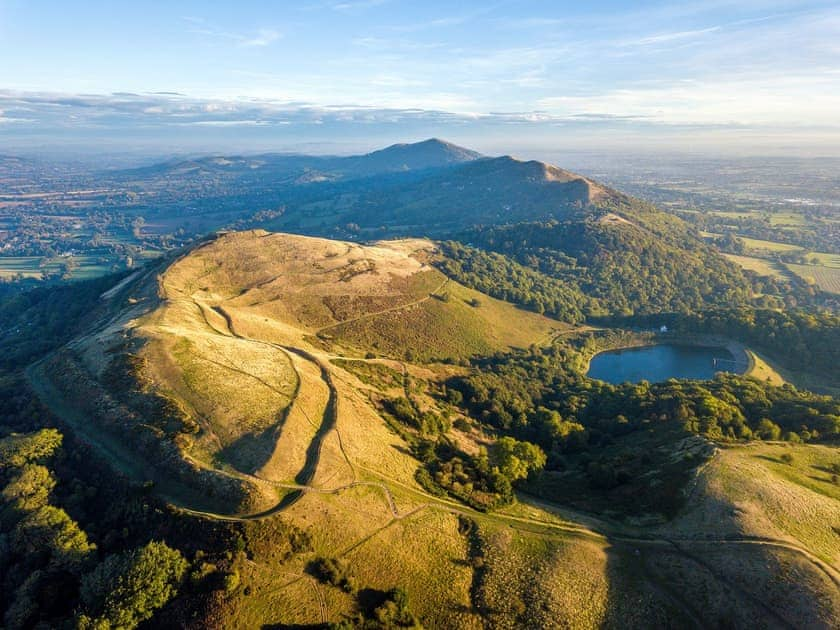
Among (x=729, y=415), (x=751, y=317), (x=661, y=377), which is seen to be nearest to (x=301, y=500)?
(x=729, y=415)

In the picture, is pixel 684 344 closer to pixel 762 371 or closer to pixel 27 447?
pixel 762 371

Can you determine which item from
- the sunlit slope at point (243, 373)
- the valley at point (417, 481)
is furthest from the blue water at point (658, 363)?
the sunlit slope at point (243, 373)

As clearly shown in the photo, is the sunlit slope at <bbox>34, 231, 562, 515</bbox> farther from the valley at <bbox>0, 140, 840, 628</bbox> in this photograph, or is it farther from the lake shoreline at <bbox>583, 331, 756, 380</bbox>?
the lake shoreline at <bbox>583, 331, 756, 380</bbox>

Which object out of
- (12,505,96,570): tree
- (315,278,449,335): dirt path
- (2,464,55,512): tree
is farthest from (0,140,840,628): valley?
(315,278,449,335): dirt path

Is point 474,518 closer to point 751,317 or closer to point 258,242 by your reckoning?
point 258,242

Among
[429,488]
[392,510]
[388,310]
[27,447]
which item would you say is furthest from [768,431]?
[27,447]

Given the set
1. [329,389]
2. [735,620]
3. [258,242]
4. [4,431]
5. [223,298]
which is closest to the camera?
[735,620]
